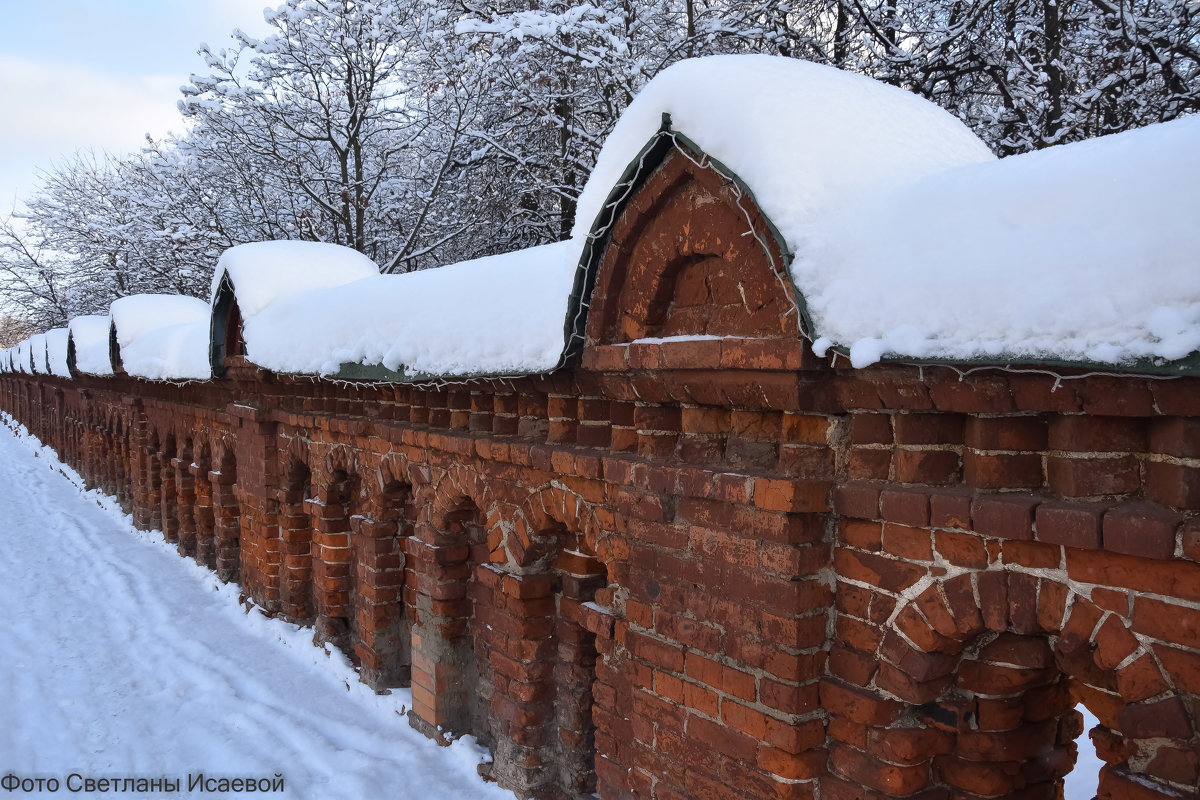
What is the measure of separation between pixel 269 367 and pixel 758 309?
4.12 meters

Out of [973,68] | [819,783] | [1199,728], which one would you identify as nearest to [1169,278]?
[1199,728]

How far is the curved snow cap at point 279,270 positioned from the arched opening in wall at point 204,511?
2880mm

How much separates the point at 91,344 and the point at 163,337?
5050mm

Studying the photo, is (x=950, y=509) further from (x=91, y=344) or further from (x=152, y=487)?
(x=91, y=344)

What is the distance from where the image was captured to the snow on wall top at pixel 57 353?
15.6m

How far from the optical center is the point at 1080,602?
184cm

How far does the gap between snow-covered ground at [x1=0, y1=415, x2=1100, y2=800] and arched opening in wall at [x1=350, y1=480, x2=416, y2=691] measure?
0.64ft

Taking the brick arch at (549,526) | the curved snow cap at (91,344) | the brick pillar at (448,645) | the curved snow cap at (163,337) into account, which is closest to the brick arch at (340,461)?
the brick pillar at (448,645)

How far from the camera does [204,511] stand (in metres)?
8.96

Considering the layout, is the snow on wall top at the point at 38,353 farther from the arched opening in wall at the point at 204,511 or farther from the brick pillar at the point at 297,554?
the brick pillar at the point at 297,554

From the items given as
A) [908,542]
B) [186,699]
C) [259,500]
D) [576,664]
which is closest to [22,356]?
[259,500]

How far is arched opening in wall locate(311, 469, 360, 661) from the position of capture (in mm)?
5816

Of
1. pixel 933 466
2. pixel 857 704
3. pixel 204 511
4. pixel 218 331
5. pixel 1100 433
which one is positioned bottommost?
pixel 204 511

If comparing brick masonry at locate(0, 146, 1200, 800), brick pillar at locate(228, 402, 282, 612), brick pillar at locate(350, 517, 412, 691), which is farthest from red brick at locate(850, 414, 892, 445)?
brick pillar at locate(228, 402, 282, 612)
